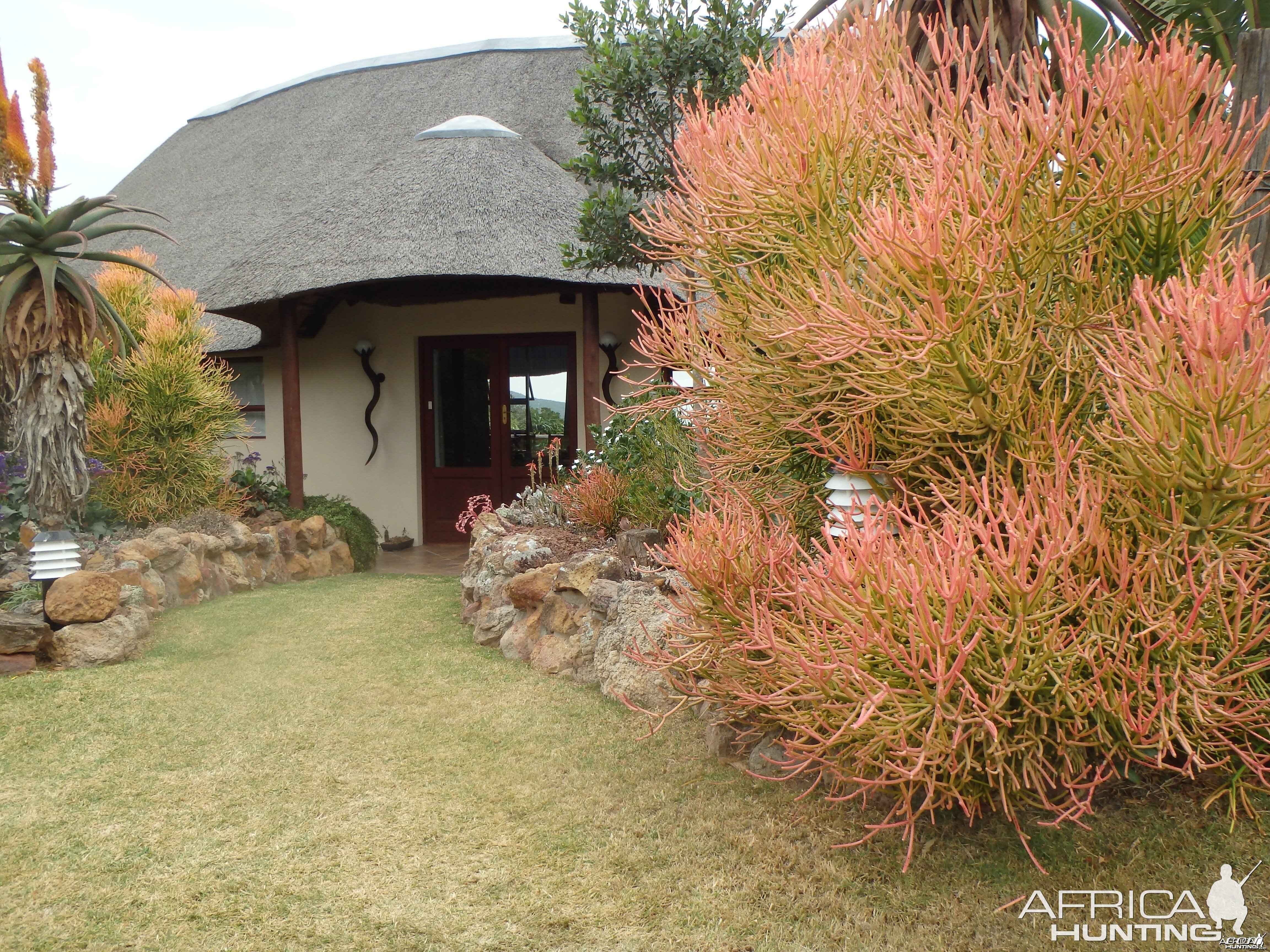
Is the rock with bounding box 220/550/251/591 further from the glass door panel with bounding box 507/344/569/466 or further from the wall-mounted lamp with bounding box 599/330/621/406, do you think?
the wall-mounted lamp with bounding box 599/330/621/406

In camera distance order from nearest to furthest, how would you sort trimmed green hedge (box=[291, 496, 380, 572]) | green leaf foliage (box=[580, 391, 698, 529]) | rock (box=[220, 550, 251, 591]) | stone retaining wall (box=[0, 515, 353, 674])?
stone retaining wall (box=[0, 515, 353, 674]) < green leaf foliage (box=[580, 391, 698, 529]) < rock (box=[220, 550, 251, 591]) < trimmed green hedge (box=[291, 496, 380, 572])

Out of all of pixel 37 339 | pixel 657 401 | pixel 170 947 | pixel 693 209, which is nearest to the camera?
pixel 170 947

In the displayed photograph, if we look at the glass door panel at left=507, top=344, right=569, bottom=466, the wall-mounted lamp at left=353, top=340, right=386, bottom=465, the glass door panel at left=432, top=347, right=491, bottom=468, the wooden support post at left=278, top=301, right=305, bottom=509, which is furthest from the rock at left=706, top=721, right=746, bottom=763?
the wall-mounted lamp at left=353, top=340, right=386, bottom=465

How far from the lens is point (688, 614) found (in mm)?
3006

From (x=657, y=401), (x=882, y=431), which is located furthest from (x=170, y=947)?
(x=882, y=431)

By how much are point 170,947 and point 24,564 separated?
4.45 metres

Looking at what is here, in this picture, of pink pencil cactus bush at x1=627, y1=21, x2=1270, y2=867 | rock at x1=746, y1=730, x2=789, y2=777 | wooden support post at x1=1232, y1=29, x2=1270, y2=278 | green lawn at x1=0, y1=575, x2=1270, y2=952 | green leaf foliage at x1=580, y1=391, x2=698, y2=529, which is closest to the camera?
pink pencil cactus bush at x1=627, y1=21, x2=1270, y2=867

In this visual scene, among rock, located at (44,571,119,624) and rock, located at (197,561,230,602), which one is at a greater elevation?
rock, located at (44,571,119,624)

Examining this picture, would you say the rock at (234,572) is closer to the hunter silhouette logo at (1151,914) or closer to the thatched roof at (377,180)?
the thatched roof at (377,180)

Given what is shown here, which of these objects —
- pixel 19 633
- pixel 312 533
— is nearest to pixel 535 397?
pixel 312 533

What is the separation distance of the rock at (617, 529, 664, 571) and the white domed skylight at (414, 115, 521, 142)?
6.35 m

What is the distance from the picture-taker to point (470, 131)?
1019cm

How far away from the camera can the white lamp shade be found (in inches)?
194

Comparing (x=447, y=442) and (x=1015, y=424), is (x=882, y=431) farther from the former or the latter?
(x=447, y=442)
